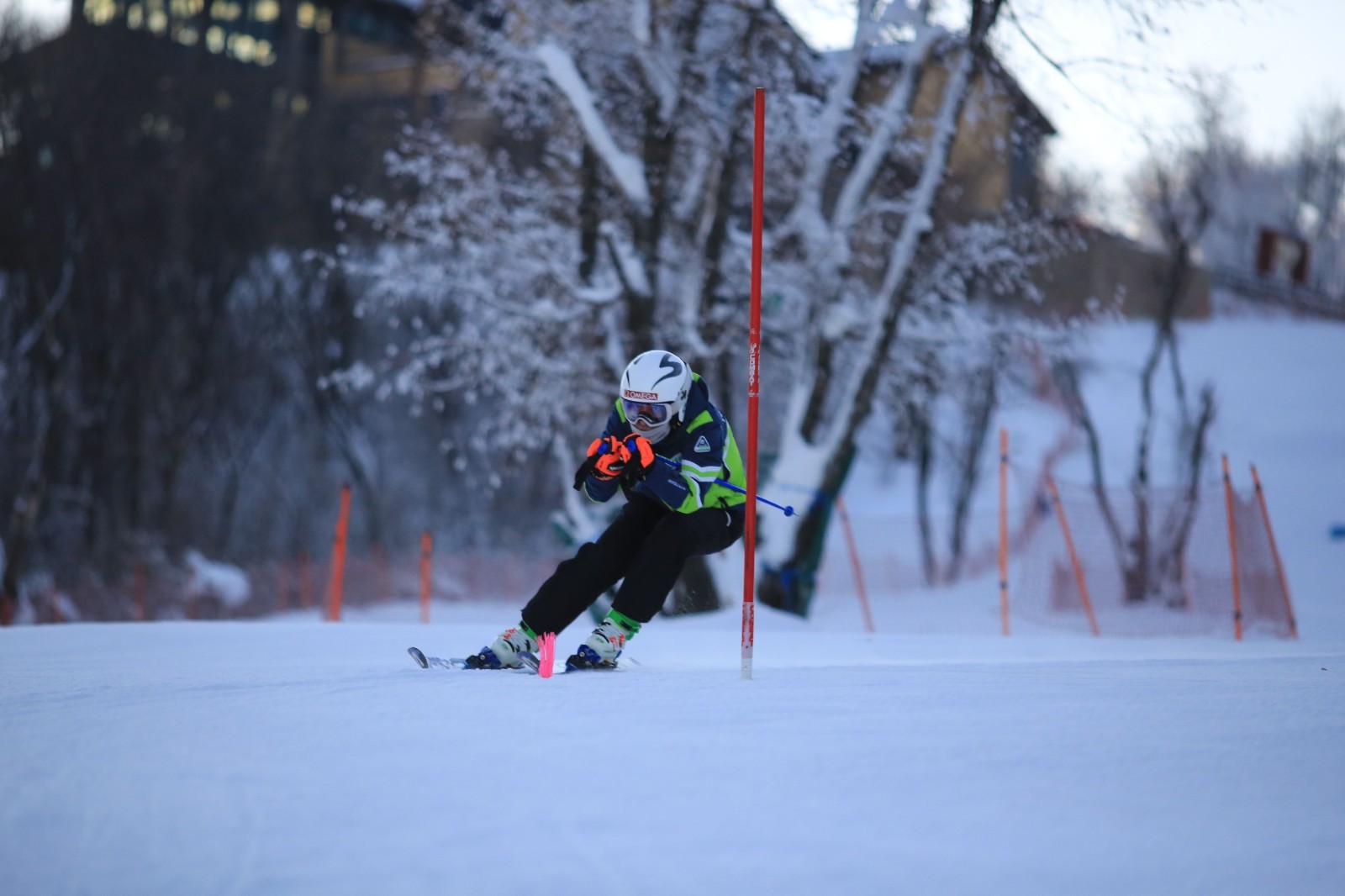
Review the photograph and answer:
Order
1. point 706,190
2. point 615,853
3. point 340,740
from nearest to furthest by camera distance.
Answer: point 615,853, point 340,740, point 706,190

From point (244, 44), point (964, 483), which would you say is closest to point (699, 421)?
point (964, 483)

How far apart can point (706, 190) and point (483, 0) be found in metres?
3.66

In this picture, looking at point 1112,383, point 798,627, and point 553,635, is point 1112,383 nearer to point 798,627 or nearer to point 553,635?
point 798,627

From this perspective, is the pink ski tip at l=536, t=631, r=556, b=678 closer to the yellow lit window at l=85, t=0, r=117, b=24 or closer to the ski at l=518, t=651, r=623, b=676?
the ski at l=518, t=651, r=623, b=676

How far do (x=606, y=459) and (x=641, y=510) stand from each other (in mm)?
437

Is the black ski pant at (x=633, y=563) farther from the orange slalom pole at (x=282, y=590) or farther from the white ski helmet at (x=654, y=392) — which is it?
the orange slalom pole at (x=282, y=590)

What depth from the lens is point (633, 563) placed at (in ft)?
19.1

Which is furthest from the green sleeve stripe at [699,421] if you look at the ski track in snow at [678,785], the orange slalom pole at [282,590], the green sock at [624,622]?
the orange slalom pole at [282,590]

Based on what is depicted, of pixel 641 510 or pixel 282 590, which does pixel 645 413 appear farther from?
pixel 282 590

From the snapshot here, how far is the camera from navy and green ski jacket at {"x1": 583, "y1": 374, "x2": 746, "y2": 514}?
562cm

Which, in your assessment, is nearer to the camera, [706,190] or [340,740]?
[340,740]

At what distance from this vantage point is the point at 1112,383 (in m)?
36.5

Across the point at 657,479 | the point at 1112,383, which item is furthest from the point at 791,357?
the point at 1112,383

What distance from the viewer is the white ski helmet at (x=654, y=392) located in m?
5.63
